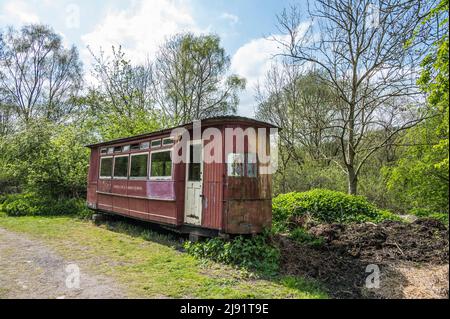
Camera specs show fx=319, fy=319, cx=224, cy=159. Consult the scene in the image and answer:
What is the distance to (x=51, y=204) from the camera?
14.7 m

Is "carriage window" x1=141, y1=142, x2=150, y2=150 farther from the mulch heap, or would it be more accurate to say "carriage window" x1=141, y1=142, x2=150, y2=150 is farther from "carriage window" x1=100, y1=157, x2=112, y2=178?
the mulch heap

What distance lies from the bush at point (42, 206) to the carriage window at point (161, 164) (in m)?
6.44

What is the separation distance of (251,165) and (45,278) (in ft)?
14.5

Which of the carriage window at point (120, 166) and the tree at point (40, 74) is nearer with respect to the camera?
the carriage window at point (120, 166)

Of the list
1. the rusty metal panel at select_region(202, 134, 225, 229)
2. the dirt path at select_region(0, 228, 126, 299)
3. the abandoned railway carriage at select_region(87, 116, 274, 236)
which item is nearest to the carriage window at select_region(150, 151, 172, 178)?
the abandoned railway carriage at select_region(87, 116, 274, 236)

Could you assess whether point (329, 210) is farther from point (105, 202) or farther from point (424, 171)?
point (105, 202)

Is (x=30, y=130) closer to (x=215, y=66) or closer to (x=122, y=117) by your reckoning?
(x=122, y=117)

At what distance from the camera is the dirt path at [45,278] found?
4.71 m

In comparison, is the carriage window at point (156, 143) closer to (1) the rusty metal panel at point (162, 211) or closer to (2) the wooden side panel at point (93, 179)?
(1) the rusty metal panel at point (162, 211)

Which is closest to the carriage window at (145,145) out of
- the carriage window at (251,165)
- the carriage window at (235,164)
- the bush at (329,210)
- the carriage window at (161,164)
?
the carriage window at (161,164)

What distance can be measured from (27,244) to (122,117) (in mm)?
11096

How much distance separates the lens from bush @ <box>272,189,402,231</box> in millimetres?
10016
